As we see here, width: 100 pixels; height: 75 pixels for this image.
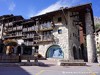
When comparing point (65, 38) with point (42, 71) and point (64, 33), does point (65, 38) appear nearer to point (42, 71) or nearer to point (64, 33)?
point (64, 33)

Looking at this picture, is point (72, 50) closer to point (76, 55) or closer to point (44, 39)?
point (76, 55)

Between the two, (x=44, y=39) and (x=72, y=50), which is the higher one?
(x=44, y=39)

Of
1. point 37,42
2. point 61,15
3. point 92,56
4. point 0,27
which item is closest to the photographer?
point 92,56

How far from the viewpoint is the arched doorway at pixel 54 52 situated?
2891cm

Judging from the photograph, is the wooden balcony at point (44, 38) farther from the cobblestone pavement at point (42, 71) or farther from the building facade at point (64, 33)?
the cobblestone pavement at point (42, 71)

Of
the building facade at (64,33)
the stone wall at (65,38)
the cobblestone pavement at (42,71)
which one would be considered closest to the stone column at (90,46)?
the building facade at (64,33)

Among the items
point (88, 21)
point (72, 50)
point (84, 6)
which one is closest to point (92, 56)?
point (72, 50)

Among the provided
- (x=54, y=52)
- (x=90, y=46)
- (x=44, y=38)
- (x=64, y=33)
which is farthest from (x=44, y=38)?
(x=90, y=46)

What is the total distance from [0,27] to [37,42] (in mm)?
23076

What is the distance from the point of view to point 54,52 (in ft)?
97.5

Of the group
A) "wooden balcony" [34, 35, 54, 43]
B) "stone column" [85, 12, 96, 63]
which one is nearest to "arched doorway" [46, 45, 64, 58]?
"wooden balcony" [34, 35, 54, 43]

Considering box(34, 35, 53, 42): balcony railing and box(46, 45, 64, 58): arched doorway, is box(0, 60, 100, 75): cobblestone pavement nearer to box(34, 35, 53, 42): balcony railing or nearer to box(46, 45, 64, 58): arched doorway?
box(46, 45, 64, 58): arched doorway

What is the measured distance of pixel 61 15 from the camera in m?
29.9

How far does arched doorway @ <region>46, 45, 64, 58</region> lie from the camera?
28.9 meters
